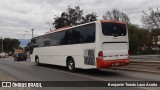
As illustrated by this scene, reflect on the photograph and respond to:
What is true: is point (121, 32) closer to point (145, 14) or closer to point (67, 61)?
point (67, 61)

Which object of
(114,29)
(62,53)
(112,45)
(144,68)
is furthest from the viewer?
(62,53)

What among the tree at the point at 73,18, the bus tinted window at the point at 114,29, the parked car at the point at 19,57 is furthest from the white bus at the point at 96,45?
the tree at the point at 73,18

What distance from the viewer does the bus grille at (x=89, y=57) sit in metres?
18.8

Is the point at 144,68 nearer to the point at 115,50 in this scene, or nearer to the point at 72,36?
the point at 115,50

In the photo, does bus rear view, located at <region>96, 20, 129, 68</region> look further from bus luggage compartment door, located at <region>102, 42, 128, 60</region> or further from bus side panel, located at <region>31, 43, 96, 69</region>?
bus side panel, located at <region>31, 43, 96, 69</region>

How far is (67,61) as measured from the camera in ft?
75.0

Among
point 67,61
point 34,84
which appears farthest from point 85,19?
point 34,84

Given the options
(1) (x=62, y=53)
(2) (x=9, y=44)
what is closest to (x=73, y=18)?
(1) (x=62, y=53)

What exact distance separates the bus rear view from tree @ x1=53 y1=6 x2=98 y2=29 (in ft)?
146

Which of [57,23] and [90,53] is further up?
[57,23]

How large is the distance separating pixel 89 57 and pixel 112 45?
5.38ft

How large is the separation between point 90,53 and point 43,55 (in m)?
10.5

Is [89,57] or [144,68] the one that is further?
[144,68]

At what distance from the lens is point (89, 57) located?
19203mm
